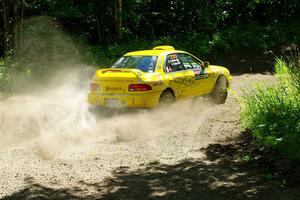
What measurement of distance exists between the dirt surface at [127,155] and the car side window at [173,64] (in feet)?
2.76

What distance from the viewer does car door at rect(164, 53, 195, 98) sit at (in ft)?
37.0

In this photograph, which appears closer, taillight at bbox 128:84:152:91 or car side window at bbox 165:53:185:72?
taillight at bbox 128:84:152:91

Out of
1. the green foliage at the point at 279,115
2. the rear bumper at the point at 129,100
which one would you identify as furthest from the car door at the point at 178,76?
the green foliage at the point at 279,115

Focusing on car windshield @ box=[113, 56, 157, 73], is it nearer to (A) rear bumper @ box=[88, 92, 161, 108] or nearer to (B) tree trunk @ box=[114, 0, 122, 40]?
(A) rear bumper @ box=[88, 92, 161, 108]

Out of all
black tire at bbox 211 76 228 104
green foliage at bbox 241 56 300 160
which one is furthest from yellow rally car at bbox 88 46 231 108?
green foliage at bbox 241 56 300 160

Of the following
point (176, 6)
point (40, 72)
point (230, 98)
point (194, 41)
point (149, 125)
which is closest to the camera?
point (149, 125)

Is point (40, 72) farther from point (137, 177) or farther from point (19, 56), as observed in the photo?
point (137, 177)

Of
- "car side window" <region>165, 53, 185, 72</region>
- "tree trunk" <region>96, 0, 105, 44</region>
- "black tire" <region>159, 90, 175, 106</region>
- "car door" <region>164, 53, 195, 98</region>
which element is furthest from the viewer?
"tree trunk" <region>96, 0, 105, 44</region>

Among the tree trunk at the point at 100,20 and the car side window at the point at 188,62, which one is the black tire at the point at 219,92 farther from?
the tree trunk at the point at 100,20

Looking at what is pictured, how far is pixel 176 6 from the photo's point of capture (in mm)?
26406

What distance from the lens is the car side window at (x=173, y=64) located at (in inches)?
449

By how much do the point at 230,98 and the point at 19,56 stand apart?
8352 millimetres

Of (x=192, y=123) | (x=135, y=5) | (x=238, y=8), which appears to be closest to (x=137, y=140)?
(x=192, y=123)

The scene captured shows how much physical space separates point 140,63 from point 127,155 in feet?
11.9
